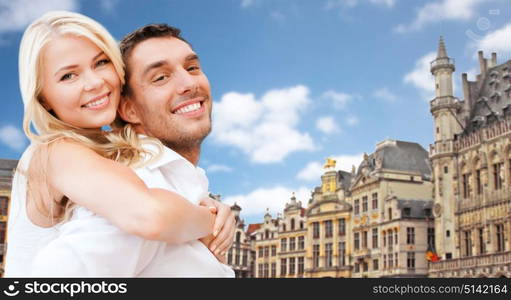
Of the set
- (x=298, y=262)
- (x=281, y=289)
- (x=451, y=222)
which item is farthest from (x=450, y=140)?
(x=281, y=289)

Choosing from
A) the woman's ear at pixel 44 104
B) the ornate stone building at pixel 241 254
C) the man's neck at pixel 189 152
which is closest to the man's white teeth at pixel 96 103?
the woman's ear at pixel 44 104

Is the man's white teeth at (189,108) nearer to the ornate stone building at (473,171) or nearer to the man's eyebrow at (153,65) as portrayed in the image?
the man's eyebrow at (153,65)

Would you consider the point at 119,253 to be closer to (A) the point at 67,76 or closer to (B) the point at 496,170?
(A) the point at 67,76

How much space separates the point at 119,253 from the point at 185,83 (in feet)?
2.34

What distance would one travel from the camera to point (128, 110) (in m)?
2.19

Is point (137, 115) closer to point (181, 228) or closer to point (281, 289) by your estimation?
point (181, 228)

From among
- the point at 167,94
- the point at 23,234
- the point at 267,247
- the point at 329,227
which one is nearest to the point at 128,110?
the point at 167,94

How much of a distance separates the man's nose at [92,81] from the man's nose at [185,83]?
31 centimetres

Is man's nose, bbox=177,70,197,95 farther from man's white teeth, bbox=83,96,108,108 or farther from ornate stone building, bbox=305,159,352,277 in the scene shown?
ornate stone building, bbox=305,159,352,277

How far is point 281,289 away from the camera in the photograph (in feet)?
7.22

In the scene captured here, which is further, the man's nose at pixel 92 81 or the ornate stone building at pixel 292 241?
the ornate stone building at pixel 292 241

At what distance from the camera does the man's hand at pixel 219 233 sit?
1.97 m

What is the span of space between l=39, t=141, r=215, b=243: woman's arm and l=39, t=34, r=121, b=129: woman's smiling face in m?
0.17

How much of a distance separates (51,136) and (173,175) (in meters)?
0.37
